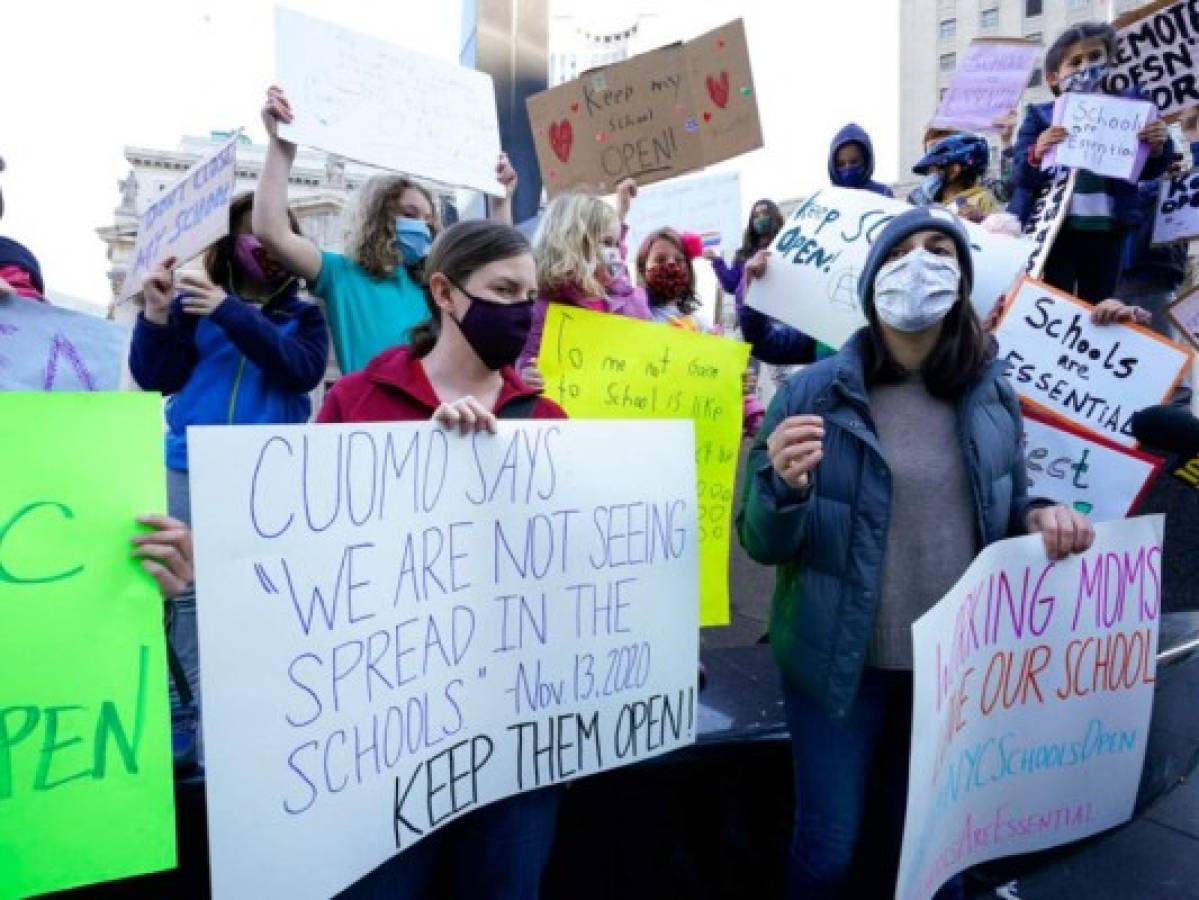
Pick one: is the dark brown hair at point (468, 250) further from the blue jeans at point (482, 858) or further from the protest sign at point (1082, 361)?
the protest sign at point (1082, 361)

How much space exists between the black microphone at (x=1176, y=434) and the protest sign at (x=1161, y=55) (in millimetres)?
2792

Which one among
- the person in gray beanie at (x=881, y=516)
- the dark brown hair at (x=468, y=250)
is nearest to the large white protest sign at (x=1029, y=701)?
the person in gray beanie at (x=881, y=516)

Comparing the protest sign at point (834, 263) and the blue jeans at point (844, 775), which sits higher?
the protest sign at point (834, 263)

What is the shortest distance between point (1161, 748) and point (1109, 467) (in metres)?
1.05

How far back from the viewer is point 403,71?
2.82 m

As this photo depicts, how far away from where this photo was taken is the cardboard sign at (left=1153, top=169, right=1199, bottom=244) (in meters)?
3.94

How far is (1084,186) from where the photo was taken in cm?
394

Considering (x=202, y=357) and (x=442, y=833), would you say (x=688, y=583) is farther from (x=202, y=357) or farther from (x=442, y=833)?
(x=202, y=357)

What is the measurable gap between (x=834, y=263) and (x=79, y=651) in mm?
2461

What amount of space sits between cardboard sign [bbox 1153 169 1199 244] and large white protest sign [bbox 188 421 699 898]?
11.5 feet

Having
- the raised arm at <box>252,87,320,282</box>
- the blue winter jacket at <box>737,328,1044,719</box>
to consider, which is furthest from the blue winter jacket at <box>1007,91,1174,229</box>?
the raised arm at <box>252,87,320,282</box>

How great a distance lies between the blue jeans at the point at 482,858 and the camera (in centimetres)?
151

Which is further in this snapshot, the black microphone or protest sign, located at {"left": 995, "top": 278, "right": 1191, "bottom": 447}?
protest sign, located at {"left": 995, "top": 278, "right": 1191, "bottom": 447}

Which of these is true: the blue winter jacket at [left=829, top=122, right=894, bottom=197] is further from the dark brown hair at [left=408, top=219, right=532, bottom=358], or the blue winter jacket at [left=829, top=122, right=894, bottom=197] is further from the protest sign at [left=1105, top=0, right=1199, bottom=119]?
the dark brown hair at [left=408, top=219, right=532, bottom=358]
